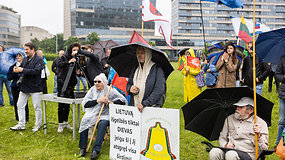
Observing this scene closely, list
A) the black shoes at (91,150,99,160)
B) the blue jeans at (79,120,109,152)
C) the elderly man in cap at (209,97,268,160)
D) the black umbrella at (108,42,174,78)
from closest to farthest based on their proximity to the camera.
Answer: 1. the elderly man in cap at (209,97,268,160)
2. the black umbrella at (108,42,174,78)
3. the black shoes at (91,150,99,160)
4. the blue jeans at (79,120,109,152)

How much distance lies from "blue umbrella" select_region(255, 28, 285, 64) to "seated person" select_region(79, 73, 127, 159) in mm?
2675

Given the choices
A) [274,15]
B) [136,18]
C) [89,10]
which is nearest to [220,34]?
[274,15]

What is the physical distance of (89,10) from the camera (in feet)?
367

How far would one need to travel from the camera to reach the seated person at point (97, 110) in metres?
Result: 4.85

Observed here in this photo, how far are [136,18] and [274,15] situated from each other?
61094 mm

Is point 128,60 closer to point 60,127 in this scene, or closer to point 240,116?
point 240,116

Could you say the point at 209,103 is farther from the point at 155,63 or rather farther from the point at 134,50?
the point at 134,50

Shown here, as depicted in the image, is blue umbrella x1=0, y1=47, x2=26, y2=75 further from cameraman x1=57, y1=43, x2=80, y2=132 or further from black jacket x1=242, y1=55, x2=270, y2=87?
black jacket x1=242, y1=55, x2=270, y2=87

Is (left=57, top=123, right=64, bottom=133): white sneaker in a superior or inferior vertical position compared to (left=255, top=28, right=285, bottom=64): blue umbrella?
inferior

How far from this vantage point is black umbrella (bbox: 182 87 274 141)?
333 cm

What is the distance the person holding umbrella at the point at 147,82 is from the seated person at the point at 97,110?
850mm

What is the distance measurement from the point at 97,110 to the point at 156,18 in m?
2.76

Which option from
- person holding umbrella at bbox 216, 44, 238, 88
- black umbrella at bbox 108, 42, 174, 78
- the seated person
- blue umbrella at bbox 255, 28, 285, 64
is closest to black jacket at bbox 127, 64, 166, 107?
black umbrella at bbox 108, 42, 174, 78

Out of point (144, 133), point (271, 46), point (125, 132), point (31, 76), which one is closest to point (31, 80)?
point (31, 76)
